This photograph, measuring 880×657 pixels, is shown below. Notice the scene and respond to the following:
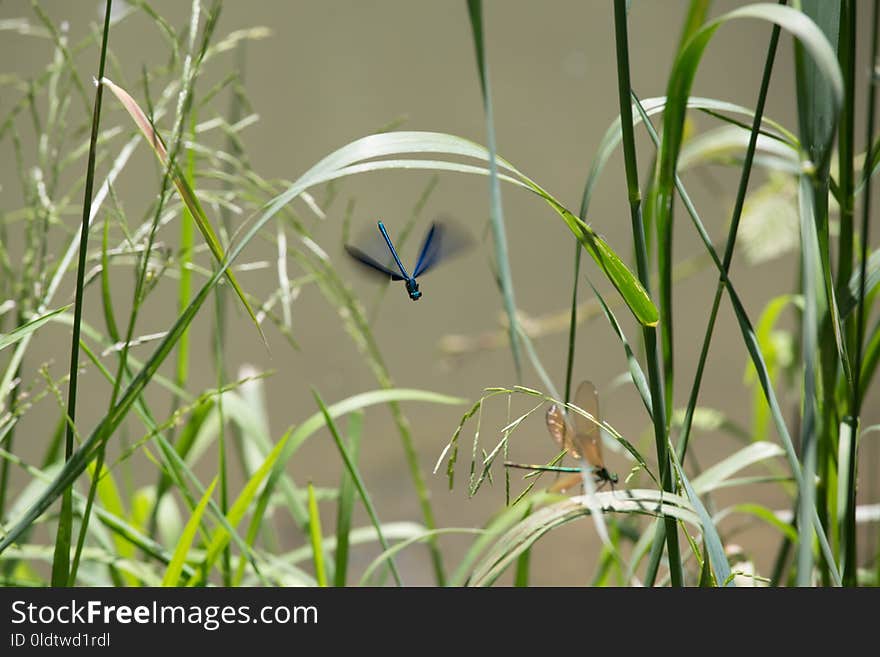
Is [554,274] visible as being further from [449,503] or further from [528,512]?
[528,512]

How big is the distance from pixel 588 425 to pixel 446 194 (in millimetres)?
742

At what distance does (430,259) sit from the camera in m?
0.25

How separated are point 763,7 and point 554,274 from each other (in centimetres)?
81

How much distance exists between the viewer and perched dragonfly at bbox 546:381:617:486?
0.88ft

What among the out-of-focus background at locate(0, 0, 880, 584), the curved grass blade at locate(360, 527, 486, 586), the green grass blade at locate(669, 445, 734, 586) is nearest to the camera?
the green grass blade at locate(669, 445, 734, 586)

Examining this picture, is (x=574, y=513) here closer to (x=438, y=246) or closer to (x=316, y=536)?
(x=438, y=246)

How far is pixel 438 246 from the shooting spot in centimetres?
26

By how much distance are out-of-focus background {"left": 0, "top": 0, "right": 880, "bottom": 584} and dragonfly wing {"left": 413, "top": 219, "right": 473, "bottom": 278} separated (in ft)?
2.21

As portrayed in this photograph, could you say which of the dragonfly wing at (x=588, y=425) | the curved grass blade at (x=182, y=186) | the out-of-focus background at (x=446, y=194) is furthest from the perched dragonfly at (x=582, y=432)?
the out-of-focus background at (x=446, y=194)

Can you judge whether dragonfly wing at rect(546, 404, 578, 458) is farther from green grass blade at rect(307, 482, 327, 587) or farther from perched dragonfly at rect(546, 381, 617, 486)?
green grass blade at rect(307, 482, 327, 587)

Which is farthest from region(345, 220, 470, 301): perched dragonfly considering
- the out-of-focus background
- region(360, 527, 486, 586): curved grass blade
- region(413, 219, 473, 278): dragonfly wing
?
the out-of-focus background

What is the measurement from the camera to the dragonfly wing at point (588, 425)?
0.93 ft

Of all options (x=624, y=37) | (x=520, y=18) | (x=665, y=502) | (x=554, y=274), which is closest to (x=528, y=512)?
(x=665, y=502)

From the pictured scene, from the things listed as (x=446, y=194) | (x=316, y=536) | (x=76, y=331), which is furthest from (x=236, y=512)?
(x=446, y=194)
